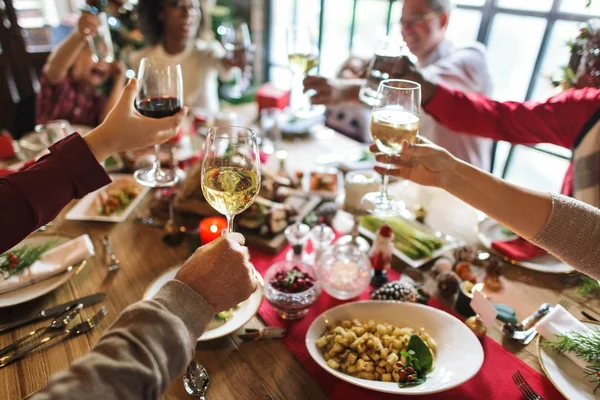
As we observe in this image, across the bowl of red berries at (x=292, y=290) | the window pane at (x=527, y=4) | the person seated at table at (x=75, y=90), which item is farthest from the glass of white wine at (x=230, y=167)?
the window pane at (x=527, y=4)

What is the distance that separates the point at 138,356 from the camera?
0.62m

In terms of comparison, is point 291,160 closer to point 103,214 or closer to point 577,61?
point 103,214

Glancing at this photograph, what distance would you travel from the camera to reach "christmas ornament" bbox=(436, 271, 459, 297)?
1147 mm

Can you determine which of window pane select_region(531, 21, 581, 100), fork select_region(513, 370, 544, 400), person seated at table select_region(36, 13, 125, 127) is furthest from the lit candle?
window pane select_region(531, 21, 581, 100)

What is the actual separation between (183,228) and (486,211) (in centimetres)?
96

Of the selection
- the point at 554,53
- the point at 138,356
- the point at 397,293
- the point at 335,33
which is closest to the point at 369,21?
the point at 335,33

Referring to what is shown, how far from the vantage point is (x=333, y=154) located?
203 centimetres

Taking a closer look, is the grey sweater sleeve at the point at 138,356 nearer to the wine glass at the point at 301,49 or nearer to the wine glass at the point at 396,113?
the wine glass at the point at 396,113

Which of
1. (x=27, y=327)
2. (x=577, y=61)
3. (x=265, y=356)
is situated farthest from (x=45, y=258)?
(x=577, y=61)

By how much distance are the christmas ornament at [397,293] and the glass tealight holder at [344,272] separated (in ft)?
0.17

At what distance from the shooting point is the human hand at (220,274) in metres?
0.74

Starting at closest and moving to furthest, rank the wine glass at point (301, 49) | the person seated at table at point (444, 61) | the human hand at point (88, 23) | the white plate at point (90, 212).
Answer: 1. the white plate at point (90, 212)
2. the wine glass at point (301, 49)
3. the human hand at point (88, 23)
4. the person seated at table at point (444, 61)

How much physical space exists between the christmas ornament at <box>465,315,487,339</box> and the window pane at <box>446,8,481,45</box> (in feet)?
7.38

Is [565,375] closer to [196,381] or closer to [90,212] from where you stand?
[196,381]
